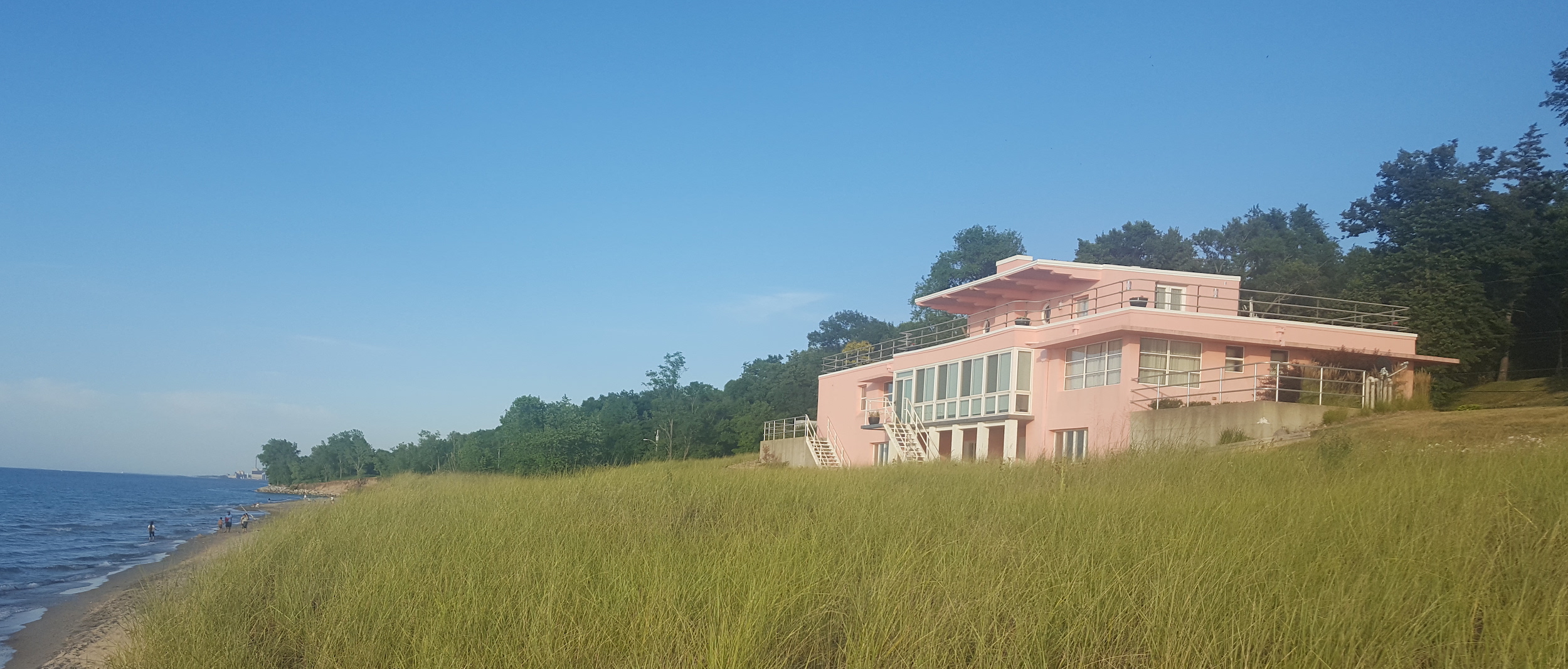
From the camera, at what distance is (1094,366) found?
26.8 metres

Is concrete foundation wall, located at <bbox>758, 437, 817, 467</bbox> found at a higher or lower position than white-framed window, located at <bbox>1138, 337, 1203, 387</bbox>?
lower

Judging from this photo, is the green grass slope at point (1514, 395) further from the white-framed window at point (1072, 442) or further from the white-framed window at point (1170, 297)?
the white-framed window at point (1072, 442)

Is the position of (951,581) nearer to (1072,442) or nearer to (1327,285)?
(1072,442)

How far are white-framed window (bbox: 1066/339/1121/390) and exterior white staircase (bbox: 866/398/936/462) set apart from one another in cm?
487

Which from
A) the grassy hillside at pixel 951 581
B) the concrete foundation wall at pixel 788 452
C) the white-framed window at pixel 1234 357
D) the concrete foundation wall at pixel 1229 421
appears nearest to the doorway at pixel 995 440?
the white-framed window at pixel 1234 357

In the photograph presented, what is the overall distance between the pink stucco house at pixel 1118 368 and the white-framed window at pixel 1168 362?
0.11ft

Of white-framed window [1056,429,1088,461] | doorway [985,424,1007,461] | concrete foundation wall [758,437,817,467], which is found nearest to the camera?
white-framed window [1056,429,1088,461]

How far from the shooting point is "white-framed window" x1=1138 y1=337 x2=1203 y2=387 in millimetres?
25234

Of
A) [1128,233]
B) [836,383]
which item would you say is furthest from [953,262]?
[836,383]

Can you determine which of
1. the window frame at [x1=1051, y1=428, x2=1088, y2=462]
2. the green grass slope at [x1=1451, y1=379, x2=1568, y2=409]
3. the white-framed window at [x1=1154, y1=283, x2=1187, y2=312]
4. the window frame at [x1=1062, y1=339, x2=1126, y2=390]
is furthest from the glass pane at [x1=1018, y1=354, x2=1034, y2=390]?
the green grass slope at [x1=1451, y1=379, x2=1568, y2=409]

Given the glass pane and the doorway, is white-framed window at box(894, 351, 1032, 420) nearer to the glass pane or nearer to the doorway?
the glass pane

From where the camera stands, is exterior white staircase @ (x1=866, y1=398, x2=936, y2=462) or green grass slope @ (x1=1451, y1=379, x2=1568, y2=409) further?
exterior white staircase @ (x1=866, y1=398, x2=936, y2=462)

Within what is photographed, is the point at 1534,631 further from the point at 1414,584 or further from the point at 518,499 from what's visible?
the point at 518,499

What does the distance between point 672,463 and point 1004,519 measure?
10829mm
